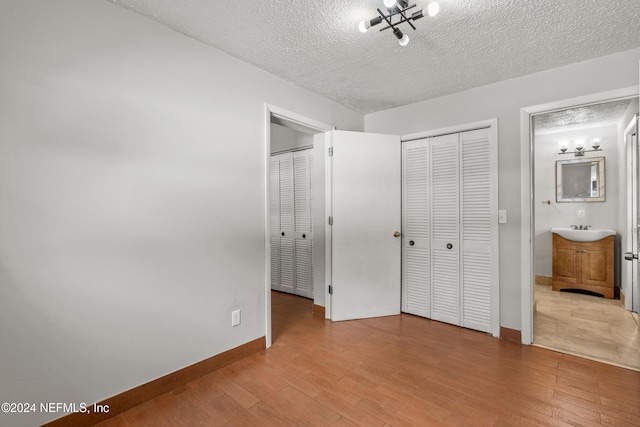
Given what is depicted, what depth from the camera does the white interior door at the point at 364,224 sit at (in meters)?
3.20

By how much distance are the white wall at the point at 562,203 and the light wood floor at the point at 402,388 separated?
2.92 m

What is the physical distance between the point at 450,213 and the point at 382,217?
0.69 m

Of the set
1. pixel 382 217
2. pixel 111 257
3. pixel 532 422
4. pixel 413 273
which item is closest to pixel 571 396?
pixel 532 422

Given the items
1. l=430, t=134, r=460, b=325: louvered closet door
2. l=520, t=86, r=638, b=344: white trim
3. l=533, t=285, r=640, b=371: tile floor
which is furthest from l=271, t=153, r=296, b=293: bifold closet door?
l=533, t=285, r=640, b=371: tile floor

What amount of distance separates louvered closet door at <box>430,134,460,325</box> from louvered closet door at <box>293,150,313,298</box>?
61.0 inches

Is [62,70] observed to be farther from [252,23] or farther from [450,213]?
[450,213]

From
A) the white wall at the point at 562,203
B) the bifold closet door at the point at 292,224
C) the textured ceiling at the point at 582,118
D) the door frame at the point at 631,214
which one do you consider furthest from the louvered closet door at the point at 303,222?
the white wall at the point at 562,203

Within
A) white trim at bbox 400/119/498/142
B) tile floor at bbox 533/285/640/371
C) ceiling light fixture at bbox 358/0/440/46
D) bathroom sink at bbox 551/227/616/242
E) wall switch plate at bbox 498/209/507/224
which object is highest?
ceiling light fixture at bbox 358/0/440/46

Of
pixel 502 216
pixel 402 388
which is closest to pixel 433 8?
pixel 502 216

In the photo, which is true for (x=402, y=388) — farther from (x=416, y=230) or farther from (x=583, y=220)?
(x=583, y=220)

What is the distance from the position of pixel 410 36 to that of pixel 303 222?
2.57 metres

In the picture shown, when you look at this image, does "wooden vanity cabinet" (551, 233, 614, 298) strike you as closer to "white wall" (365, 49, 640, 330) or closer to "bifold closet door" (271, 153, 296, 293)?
"white wall" (365, 49, 640, 330)

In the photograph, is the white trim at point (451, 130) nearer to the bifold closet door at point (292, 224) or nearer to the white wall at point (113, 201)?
the bifold closet door at point (292, 224)

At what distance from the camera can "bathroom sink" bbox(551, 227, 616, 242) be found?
4078mm
